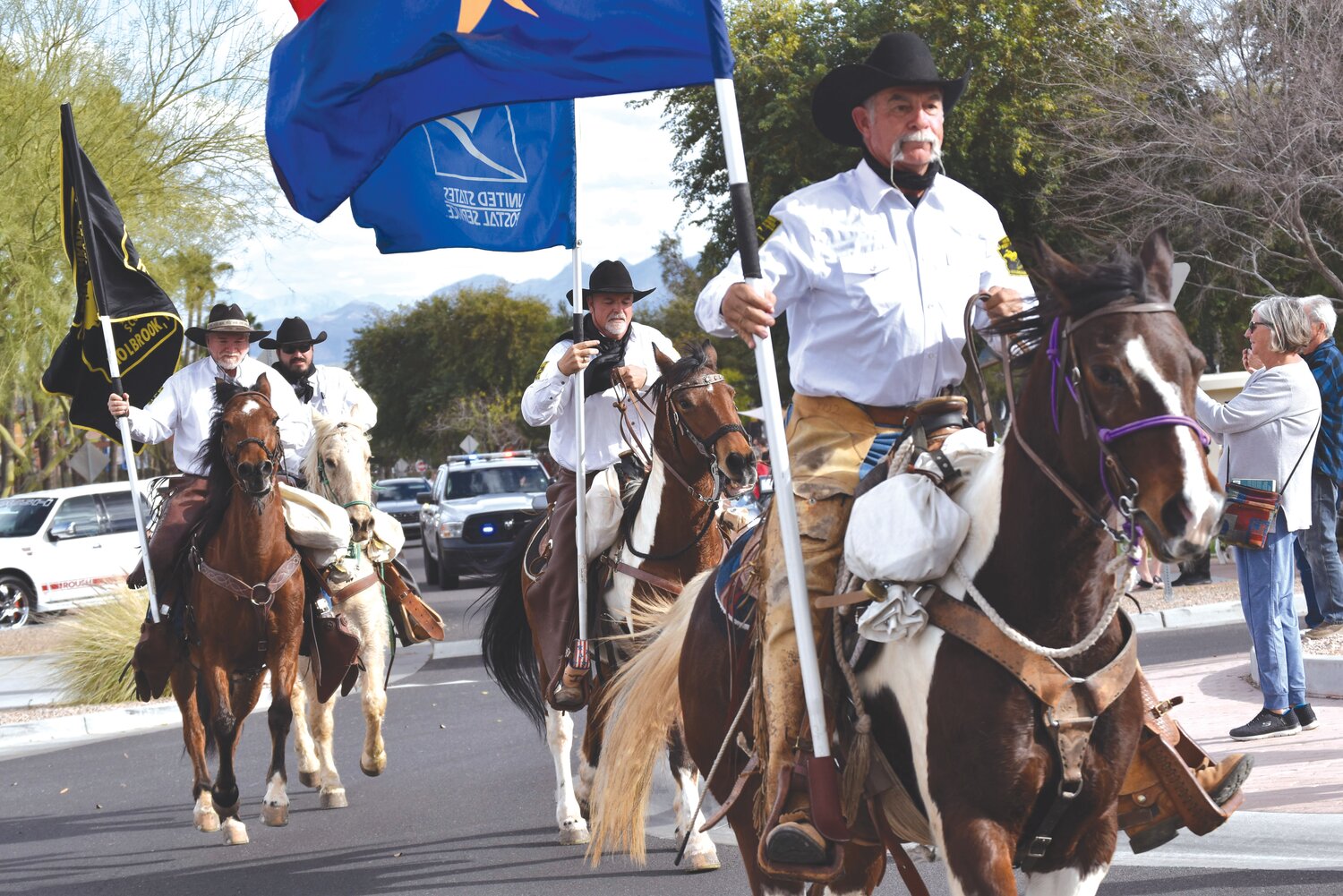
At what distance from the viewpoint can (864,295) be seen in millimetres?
4207

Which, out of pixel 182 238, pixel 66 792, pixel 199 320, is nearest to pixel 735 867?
pixel 66 792

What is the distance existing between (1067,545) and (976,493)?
34cm

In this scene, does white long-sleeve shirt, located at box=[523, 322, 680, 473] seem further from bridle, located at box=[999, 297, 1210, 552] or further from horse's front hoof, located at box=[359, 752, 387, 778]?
bridle, located at box=[999, 297, 1210, 552]

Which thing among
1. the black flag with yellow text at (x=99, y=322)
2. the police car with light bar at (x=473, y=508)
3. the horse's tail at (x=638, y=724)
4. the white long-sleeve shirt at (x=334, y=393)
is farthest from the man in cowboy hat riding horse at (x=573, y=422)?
the police car with light bar at (x=473, y=508)

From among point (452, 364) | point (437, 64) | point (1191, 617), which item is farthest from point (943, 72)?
point (452, 364)

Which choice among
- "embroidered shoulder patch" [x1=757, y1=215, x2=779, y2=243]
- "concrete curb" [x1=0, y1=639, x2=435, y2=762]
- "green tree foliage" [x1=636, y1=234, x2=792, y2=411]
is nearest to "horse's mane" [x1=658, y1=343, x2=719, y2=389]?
"embroidered shoulder patch" [x1=757, y1=215, x2=779, y2=243]

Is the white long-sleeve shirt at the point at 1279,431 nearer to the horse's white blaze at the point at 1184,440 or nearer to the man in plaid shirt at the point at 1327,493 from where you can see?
the man in plaid shirt at the point at 1327,493

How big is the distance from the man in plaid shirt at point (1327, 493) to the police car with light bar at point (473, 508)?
15052 mm

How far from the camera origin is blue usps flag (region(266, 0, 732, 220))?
15.1 ft

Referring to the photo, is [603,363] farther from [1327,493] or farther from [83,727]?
[83,727]

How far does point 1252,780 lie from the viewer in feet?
23.4

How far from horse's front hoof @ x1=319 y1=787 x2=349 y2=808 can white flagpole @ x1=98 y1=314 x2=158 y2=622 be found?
5.18 ft

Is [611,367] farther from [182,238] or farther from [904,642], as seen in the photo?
[182,238]

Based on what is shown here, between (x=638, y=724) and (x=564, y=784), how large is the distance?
2499 mm
